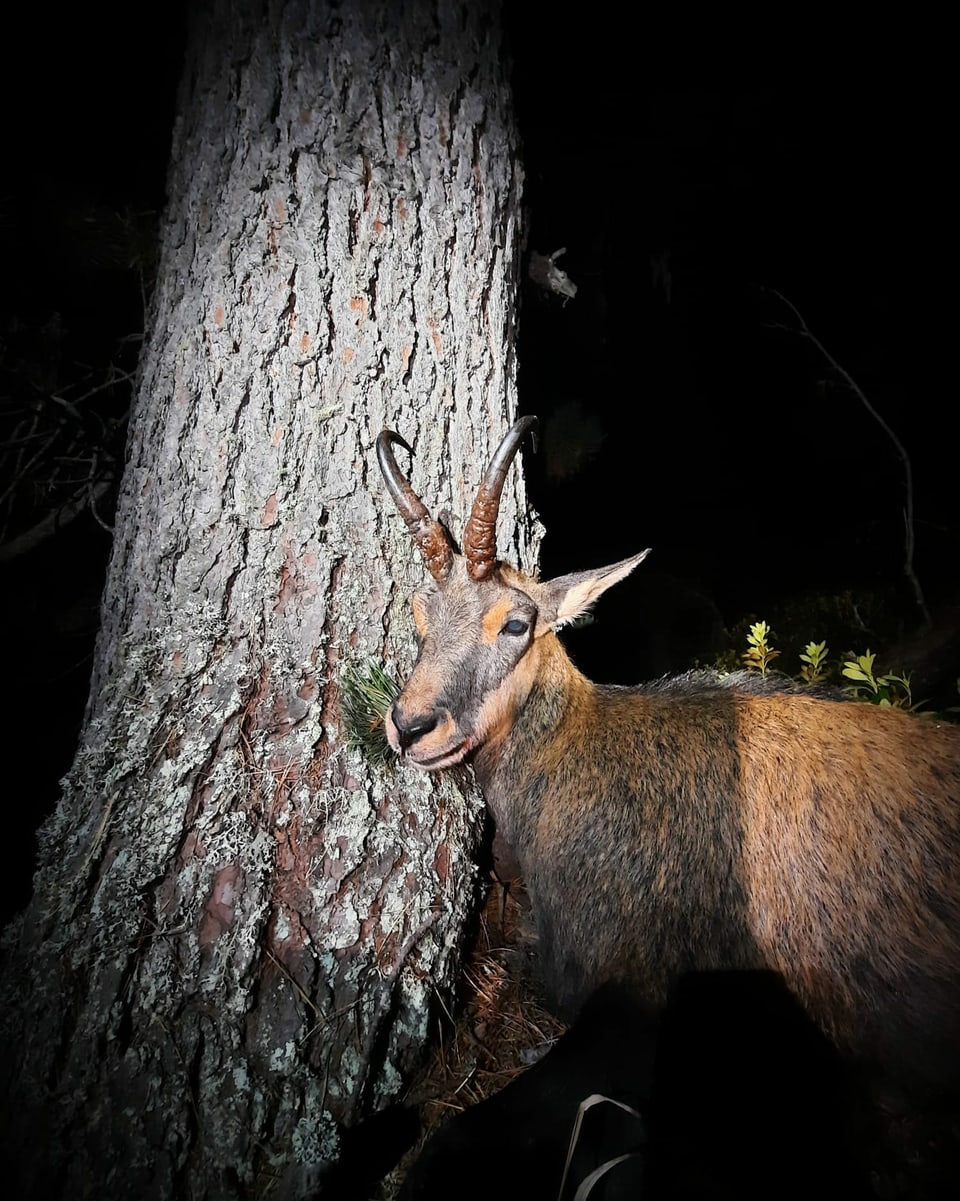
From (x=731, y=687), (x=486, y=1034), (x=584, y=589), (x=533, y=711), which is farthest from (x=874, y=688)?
(x=486, y=1034)

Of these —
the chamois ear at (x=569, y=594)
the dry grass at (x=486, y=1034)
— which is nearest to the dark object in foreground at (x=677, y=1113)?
the dry grass at (x=486, y=1034)

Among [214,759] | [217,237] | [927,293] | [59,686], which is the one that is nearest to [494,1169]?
[214,759]

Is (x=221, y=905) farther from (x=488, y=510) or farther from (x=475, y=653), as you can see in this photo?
(x=488, y=510)

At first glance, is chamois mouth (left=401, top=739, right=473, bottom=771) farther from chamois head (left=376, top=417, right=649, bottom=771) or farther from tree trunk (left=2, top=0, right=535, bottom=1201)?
tree trunk (left=2, top=0, right=535, bottom=1201)

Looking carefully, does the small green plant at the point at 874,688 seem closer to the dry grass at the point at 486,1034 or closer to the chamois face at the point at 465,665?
the chamois face at the point at 465,665

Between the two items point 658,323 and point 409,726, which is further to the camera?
point 658,323

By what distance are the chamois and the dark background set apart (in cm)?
221

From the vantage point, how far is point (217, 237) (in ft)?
8.29

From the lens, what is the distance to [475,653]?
2.55 metres

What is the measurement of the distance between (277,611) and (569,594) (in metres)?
1.23

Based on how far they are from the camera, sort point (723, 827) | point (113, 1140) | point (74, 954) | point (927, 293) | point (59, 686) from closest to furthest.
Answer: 1. point (113, 1140)
2. point (74, 954)
3. point (723, 827)
4. point (59, 686)
5. point (927, 293)

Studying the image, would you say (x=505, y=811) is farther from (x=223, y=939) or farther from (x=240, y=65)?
(x=240, y=65)

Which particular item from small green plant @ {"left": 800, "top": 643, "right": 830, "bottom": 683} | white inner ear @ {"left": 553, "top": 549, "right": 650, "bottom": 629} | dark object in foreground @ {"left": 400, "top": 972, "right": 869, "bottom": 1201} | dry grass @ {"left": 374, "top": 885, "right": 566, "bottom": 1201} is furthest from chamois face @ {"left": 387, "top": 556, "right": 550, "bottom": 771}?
small green plant @ {"left": 800, "top": 643, "right": 830, "bottom": 683}

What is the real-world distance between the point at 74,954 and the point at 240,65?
11.0 ft
